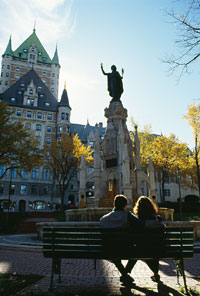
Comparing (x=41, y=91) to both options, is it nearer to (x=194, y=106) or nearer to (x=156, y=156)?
(x=156, y=156)

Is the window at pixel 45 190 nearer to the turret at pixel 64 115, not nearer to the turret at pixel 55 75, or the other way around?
the turret at pixel 64 115

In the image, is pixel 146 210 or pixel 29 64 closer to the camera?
pixel 146 210

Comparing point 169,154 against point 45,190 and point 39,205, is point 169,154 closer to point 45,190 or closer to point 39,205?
point 45,190

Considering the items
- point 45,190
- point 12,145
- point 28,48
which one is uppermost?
point 28,48

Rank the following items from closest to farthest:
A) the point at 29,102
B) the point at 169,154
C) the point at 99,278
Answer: the point at 99,278, the point at 169,154, the point at 29,102

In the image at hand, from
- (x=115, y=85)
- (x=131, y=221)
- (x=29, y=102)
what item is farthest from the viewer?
(x=29, y=102)

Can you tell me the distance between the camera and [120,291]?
382cm

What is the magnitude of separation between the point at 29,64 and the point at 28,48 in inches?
284

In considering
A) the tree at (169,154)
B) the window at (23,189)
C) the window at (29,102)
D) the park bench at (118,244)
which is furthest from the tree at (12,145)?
the window at (29,102)

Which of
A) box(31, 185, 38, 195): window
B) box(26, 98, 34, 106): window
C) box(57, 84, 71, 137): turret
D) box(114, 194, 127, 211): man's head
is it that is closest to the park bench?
box(114, 194, 127, 211): man's head

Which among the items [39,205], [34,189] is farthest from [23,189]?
[39,205]

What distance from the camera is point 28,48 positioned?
69500mm

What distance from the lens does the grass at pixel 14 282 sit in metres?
3.76

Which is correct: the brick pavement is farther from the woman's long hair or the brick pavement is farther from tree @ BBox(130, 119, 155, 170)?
tree @ BBox(130, 119, 155, 170)
